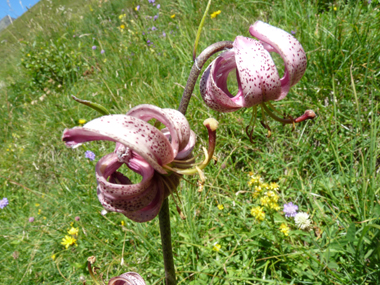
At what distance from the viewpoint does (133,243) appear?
1.78 m

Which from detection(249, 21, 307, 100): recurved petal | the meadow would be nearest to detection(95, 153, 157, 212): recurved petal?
detection(249, 21, 307, 100): recurved petal

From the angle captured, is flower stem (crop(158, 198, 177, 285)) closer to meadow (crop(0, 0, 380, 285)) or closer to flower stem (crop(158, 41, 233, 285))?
flower stem (crop(158, 41, 233, 285))

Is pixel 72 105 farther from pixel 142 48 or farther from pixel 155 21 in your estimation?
pixel 155 21

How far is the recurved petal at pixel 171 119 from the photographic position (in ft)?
2.22

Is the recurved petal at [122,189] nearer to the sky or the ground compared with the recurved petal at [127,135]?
nearer to the ground

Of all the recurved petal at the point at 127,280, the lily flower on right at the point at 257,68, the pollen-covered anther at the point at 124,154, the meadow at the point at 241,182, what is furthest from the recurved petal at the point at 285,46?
Answer: the recurved petal at the point at 127,280

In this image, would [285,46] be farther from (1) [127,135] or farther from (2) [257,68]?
(1) [127,135]

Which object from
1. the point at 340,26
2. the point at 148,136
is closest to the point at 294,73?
the point at 148,136

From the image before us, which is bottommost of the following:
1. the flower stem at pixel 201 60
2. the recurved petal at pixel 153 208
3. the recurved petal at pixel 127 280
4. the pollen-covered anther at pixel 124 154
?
the recurved petal at pixel 127 280

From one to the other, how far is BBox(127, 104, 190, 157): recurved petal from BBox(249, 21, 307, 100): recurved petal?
31 centimetres

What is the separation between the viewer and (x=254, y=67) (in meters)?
0.71

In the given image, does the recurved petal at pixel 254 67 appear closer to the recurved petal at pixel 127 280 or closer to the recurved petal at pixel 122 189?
the recurved petal at pixel 122 189

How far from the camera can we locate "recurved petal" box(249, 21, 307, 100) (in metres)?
0.74

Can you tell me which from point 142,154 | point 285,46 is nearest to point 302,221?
point 285,46
